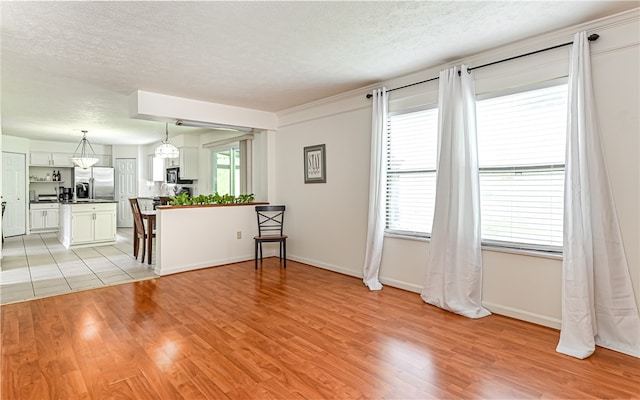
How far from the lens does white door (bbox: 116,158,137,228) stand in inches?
384

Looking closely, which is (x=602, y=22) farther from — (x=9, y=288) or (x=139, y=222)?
(x=9, y=288)

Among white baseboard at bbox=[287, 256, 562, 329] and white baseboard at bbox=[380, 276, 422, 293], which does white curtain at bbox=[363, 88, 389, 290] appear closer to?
white baseboard at bbox=[380, 276, 422, 293]

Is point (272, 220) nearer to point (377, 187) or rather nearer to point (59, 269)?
point (377, 187)

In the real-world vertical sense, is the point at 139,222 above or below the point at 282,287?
above

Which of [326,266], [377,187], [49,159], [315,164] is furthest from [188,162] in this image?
[377,187]

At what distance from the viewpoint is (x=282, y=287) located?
4184mm

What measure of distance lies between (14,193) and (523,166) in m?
10.4

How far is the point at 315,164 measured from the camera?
524 centimetres

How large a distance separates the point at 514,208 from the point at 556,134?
720mm

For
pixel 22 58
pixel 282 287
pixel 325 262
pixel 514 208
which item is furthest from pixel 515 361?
pixel 22 58

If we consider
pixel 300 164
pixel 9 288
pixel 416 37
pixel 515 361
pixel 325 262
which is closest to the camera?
pixel 515 361

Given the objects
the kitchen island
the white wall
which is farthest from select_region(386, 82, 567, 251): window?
the kitchen island

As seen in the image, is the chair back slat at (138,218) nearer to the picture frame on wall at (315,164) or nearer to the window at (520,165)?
the picture frame on wall at (315,164)

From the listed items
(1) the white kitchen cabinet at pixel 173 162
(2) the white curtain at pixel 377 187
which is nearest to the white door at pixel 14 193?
(1) the white kitchen cabinet at pixel 173 162
